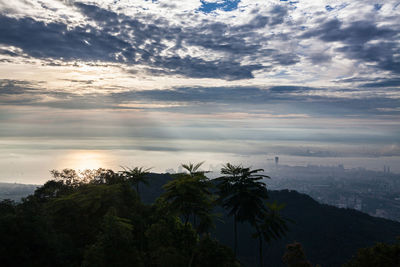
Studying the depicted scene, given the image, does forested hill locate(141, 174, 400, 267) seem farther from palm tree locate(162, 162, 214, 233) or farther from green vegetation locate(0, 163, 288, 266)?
palm tree locate(162, 162, 214, 233)

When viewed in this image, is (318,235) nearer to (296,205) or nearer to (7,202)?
(296,205)

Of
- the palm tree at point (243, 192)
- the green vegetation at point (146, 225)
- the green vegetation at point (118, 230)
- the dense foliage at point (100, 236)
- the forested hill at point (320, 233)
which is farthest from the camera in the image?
the forested hill at point (320, 233)

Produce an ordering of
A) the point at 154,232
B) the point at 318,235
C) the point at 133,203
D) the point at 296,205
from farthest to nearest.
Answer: the point at 296,205
the point at 318,235
the point at 133,203
the point at 154,232

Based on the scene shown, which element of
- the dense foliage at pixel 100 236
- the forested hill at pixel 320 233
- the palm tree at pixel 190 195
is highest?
the palm tree at pixel 190 195

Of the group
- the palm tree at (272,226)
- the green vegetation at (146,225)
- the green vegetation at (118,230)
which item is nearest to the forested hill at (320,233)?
the green vegetation at (146,225)

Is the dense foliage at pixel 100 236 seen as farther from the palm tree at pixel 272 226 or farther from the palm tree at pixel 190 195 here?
the palm tree at pixel 272 226

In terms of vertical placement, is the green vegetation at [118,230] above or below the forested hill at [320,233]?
above

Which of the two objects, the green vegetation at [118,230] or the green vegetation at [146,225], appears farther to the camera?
the green vegetation at [146,225]

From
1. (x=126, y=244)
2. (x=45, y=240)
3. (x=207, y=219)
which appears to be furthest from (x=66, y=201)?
(x=207, y=219)
